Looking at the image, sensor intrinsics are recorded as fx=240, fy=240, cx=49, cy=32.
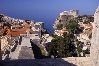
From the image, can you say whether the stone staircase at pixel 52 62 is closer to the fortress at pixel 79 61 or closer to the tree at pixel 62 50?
the fortress at pixel 79 61

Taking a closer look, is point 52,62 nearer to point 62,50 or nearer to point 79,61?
point 79,61

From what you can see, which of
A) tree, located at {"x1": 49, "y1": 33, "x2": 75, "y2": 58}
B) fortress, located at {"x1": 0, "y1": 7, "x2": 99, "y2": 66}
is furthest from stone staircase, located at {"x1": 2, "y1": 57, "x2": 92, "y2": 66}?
tree, located at {"x1": 49, "y1": 33, "x2": 75, "y2": 58}

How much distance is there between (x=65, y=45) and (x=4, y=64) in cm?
1305

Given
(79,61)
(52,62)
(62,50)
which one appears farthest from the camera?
(62,50)

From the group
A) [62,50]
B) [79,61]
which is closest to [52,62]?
[79,61]

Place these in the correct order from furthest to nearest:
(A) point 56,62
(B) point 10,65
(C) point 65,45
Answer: (C) point 65,45 → (A) point 56,62 → (B) point 10,65

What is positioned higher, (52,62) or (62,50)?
(62,50)

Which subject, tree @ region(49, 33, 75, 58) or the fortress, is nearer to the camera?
the fortress

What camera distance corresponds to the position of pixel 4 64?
9.99 meters

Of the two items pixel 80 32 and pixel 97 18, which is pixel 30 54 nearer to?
pixel 97 18

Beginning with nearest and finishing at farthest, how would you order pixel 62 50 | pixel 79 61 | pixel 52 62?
pixel 52 62 → pixel 79 61 → pixel 62 50

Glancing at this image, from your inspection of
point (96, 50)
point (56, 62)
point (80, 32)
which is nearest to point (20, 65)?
point (56, 62)

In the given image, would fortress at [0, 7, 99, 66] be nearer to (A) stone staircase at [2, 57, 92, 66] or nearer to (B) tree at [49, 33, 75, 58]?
(A) stone staircase at [2, 57, 92, 66]

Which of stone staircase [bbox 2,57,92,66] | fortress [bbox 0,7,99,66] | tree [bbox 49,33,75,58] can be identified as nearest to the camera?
fortress [bbox 0,7,99,66]
